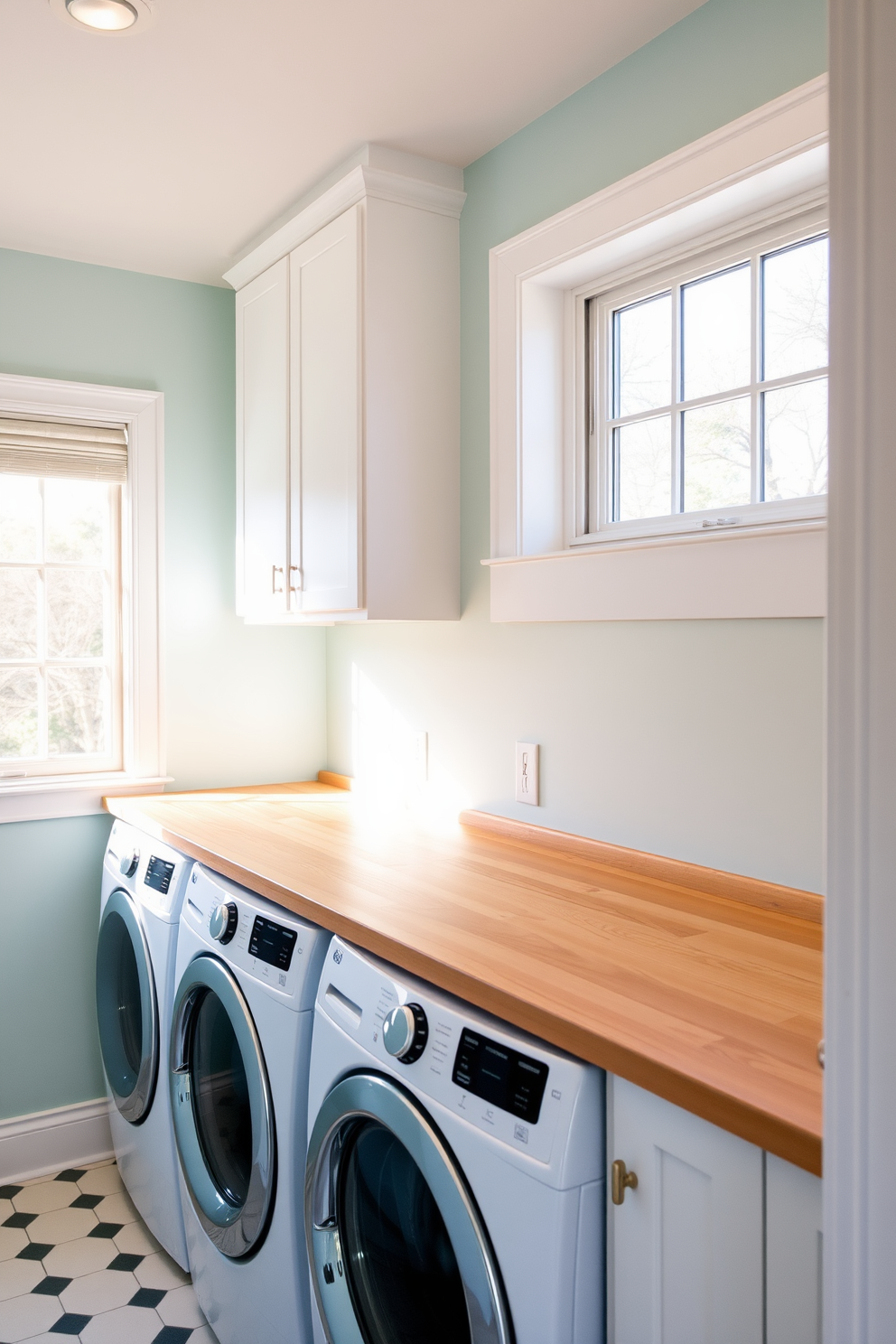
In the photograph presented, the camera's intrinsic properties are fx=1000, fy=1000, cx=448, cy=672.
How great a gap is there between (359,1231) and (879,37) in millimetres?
1506

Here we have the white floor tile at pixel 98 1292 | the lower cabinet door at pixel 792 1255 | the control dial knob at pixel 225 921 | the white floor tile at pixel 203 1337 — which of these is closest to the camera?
the lower cabinet door at pixel 792 1255

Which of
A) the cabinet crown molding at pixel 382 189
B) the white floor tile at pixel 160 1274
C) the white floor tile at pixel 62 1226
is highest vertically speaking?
the cabinet crown molding at pixel 382 189

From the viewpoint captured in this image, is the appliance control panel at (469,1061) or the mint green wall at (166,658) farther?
the mint green wall at (166,658)

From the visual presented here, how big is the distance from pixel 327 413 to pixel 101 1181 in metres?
2.05

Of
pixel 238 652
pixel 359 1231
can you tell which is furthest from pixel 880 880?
pixel 238 652

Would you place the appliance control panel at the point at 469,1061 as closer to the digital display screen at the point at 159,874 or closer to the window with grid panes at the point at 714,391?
the digital display screen at the point at 159,874

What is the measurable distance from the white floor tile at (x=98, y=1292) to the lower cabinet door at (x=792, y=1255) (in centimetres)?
172

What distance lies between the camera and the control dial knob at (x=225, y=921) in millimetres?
1829

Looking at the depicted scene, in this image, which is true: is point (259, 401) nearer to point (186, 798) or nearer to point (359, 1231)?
point (186, 798)

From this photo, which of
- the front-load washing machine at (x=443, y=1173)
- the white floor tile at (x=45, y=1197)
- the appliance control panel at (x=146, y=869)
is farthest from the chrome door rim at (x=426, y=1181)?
the white floor tile at (x=45, y=1197)

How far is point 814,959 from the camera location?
1316 mm

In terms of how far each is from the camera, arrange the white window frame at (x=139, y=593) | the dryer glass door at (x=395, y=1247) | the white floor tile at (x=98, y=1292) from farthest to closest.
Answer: the white window frame at (x=139, y=593), the white floor tile at (x=98, y=1292), the dryer glass door at (x=395, y=1247)

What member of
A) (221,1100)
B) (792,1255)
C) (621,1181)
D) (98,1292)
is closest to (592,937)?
(621,1181)

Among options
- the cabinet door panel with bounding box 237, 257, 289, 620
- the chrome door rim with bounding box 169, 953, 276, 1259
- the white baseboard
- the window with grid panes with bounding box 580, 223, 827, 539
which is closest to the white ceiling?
the cabinet door panel with bounding box 237, 257, 289, 620
